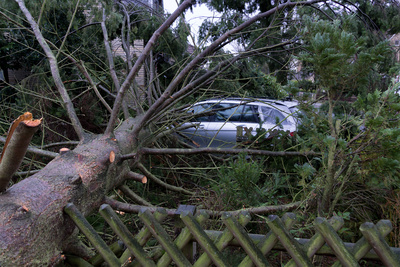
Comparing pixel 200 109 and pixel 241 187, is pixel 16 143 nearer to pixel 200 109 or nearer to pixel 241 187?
pixel 241 187

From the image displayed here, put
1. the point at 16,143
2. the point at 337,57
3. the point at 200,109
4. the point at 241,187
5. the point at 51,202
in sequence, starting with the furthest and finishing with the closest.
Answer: the point at 200,109 → the point at 241,187 → the point at 337,57 → the point at 51,202 → the point at 16,143

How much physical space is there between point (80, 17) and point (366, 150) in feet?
22.4

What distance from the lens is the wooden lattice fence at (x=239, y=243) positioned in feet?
4.75

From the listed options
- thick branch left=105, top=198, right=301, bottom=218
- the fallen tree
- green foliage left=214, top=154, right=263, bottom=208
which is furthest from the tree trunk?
green foliage left=214, top=154, right=263, bottom=208

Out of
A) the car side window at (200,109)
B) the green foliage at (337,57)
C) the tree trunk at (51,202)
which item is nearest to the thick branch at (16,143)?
the tree trunk at (51,202)

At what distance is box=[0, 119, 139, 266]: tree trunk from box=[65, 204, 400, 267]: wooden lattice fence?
0.13 metres

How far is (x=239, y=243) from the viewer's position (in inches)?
60.9

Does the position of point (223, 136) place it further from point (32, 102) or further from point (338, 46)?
point (338, 46)

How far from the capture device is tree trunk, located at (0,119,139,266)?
1482 millimetres

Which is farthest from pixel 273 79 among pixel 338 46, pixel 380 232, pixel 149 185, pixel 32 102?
pixel 380 232

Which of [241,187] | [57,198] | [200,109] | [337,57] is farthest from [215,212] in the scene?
[200,109]

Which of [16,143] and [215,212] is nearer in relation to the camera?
[16,143]

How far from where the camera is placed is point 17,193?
1657mm

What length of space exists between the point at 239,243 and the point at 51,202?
1117mm
